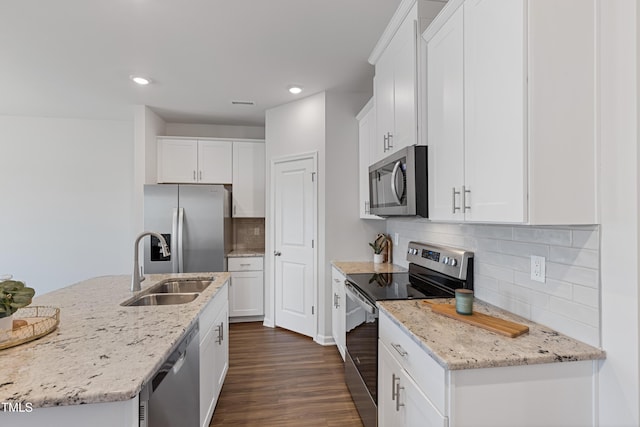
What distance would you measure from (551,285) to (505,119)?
74cm

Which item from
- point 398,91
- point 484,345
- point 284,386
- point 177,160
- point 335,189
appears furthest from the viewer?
point 177,160

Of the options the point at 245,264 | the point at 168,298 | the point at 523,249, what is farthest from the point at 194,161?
the point at 523,249

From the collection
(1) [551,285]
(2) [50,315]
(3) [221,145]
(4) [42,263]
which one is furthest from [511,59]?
(4) [42,263]

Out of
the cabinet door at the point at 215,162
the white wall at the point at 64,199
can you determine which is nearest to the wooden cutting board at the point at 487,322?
the cabinet door at the point at 215,162

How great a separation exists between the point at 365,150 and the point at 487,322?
2175mm

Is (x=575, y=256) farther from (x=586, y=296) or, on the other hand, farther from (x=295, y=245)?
(x=295, y=245)

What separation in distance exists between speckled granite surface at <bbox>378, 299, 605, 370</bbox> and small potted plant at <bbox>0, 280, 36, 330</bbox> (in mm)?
1479

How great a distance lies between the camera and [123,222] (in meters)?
4.46

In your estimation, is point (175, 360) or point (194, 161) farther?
point (194, 161)

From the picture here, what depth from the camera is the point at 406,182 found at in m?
1.88

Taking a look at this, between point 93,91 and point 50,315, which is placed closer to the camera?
point 50,315

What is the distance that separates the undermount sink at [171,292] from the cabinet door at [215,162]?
2.15 m

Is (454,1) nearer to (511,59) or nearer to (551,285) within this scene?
(511,59)

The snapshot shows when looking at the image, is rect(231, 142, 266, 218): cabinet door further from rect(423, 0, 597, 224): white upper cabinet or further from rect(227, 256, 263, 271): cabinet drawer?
rect(423, 0, 597, 224): white upper cabinet
